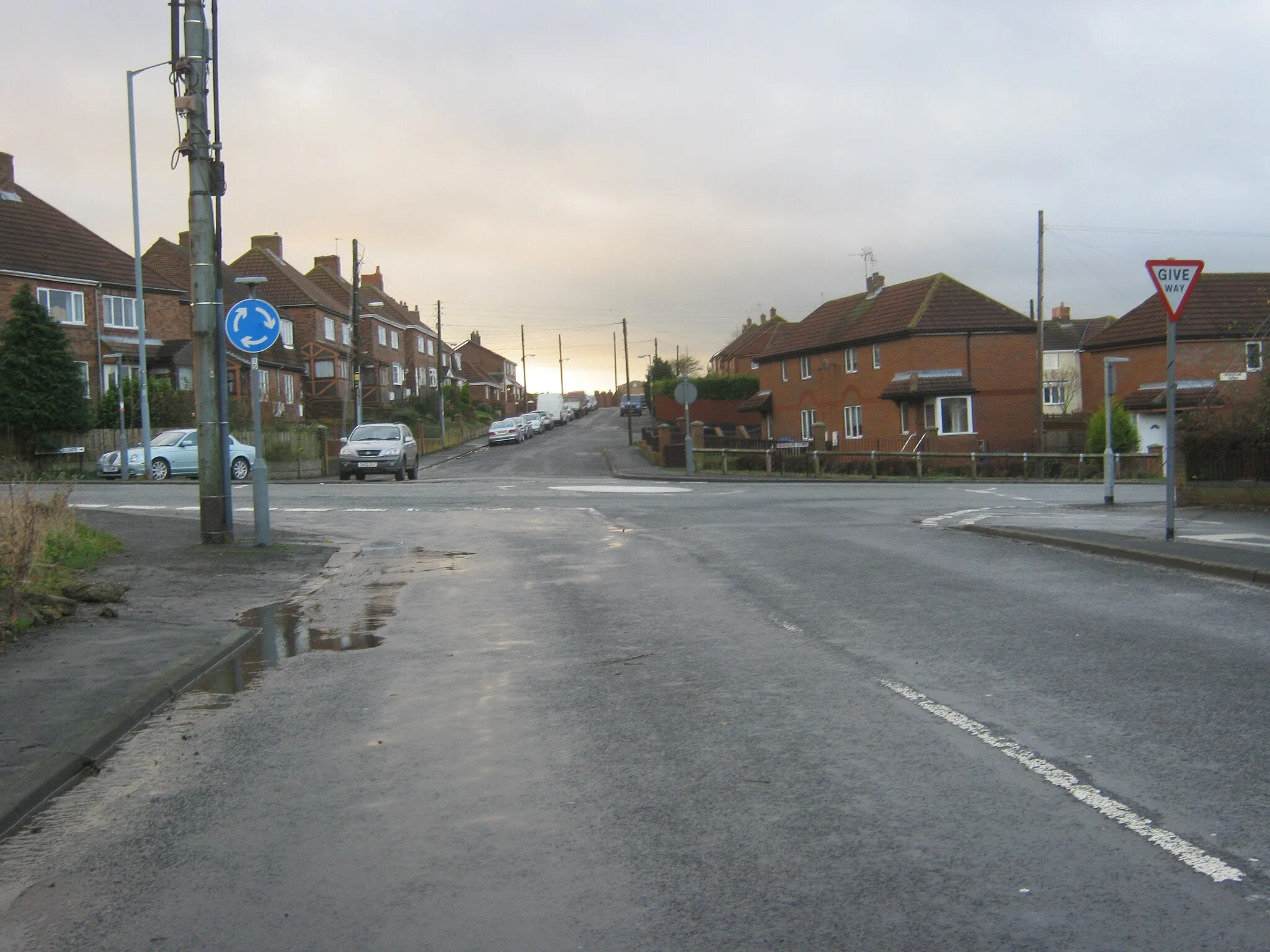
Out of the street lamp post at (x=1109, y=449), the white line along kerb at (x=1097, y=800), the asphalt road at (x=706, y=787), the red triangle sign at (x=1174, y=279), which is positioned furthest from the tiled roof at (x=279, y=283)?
the white line along kerb at (x=1097, y=800)

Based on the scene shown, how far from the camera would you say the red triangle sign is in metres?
13.7

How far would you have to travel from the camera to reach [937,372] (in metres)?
53.0

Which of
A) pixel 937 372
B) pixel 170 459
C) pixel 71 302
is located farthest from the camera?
pixel 937 372

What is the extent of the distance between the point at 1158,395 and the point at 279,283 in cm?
4885

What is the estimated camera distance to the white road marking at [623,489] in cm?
2767

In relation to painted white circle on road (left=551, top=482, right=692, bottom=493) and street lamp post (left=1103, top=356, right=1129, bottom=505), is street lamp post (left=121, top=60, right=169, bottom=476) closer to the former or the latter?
painted white circle on road (left=551, top=482, right=692, bottom=493)

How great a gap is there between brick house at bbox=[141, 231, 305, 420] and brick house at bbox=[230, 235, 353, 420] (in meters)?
0.54

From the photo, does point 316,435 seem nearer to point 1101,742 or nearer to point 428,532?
point 428,532

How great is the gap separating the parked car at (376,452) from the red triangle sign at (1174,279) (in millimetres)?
24275

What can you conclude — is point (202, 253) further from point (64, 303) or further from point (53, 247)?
point (53, 247)

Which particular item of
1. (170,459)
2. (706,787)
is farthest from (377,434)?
(706,787)

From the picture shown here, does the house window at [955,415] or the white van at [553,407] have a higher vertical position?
the white van at [553,407]

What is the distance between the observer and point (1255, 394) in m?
18.6

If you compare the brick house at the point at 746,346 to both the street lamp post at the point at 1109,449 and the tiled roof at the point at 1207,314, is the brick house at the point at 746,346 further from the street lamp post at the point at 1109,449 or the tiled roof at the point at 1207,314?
the street lamp post at the point at 1109,449
